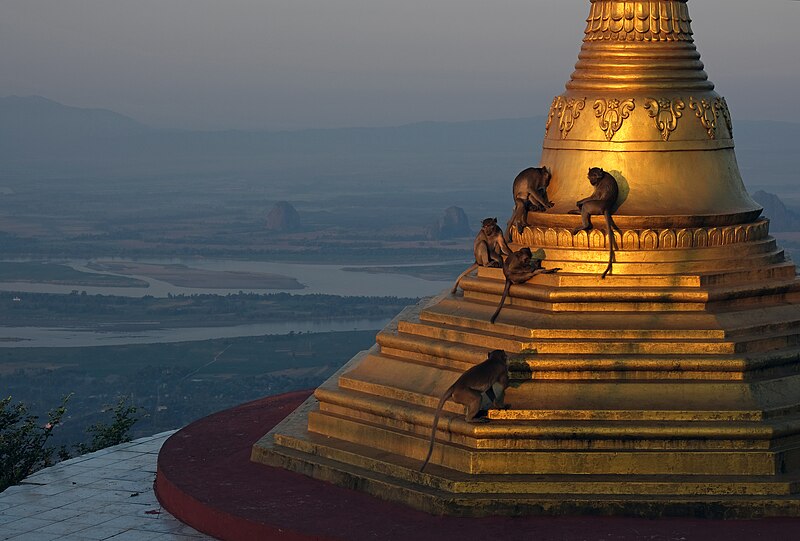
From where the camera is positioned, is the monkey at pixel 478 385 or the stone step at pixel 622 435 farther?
the monkey at pixel 478 385

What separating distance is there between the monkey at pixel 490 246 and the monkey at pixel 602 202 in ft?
2.87

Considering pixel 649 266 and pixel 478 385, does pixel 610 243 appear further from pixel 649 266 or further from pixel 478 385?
pixel 478 385

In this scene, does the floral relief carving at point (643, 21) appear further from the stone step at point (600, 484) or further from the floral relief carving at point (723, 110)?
the stone step at point (600, 484)

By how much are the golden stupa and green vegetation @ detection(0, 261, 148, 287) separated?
9996 cm

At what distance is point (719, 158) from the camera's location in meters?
21.4

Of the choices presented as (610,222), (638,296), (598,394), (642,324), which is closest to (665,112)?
(610,222)

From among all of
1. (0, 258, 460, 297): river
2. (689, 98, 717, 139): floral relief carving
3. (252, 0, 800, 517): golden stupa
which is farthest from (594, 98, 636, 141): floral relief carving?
(0, 258, 460, 297): river

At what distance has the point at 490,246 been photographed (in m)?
21.2

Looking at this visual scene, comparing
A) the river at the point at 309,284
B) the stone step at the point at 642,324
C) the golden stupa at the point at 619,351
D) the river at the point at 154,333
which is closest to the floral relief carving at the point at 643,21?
the golden stupa at the point at 619,351

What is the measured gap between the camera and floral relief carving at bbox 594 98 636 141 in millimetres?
21062

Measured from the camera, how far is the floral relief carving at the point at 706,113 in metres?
21.2

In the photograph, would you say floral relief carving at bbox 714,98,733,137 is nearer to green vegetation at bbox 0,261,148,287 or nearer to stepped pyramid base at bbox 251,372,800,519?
stepped pyramid base at bbox 251,372,800,519

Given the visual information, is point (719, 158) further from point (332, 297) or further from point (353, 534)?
point (332, 297)

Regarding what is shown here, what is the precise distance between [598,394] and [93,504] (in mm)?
5826
